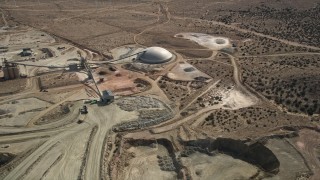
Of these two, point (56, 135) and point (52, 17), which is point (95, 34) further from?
point (56, 135)

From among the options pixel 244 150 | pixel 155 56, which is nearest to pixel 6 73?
pixel 155 56

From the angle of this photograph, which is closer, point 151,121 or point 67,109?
point 151,121

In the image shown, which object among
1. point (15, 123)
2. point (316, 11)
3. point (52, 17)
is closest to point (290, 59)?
point (316, 11)

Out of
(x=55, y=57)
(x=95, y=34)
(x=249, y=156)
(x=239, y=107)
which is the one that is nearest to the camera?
(x=249, y=156)

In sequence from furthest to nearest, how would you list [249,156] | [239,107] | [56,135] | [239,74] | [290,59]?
[290,59]
[239,74]
[239,107]
[56,135]
[249,156]

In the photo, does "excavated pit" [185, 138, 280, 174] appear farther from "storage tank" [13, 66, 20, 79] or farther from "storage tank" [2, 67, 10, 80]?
"storage tank" [2, 67, 10, 80]

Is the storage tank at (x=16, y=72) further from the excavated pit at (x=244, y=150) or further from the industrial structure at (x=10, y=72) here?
the excavated pit at (x=244, y=150)

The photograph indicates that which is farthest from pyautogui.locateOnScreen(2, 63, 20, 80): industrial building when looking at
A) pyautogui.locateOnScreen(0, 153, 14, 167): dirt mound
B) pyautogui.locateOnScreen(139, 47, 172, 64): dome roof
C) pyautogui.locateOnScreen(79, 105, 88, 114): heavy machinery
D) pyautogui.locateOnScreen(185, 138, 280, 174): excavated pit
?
pyautogui.locateOnScreen(185, 138, 280, 174): excavated pit
